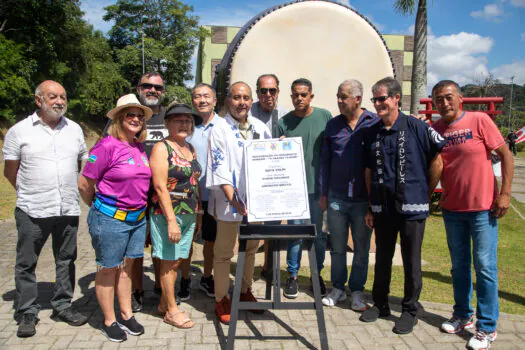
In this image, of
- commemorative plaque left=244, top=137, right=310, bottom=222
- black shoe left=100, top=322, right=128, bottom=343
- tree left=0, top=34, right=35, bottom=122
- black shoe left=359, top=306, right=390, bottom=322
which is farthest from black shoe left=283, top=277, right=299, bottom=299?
tree left=0, top=34, right=35, bottom=122

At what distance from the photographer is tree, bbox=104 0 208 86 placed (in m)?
35.7

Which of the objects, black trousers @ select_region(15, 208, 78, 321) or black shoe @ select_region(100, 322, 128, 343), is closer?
black shoe @ select_region(100, 322, 128, 343)

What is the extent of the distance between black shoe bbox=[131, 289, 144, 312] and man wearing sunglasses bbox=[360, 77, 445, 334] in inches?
84.9

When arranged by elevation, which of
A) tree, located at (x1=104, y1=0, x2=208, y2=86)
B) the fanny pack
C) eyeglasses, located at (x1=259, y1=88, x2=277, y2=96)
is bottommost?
the fanny pack

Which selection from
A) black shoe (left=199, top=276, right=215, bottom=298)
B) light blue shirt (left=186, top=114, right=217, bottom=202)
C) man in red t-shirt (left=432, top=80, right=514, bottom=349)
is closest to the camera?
man in red t-shirt (left=432, top=80, right=514, bottom=349)

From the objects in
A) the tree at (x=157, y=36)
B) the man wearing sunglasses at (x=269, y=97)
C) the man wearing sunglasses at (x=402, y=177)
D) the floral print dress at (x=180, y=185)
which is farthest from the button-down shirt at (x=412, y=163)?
the tree at (x=157, y=36)

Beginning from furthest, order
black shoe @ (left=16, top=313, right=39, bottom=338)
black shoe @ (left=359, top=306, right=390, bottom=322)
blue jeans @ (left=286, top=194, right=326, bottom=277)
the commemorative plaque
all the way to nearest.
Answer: blue jeans @ (left=286, top=194, right=326, bottom=277)
black shoe @ (left=359, top=306, right=390, bottom=322)
black shoe @ (left=16, top=313, right=39, bottom=338)
the commemorative plaque

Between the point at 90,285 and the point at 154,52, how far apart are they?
33392mm

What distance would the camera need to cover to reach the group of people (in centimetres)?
312

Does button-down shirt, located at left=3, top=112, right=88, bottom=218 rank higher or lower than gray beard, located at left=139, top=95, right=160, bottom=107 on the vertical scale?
lower

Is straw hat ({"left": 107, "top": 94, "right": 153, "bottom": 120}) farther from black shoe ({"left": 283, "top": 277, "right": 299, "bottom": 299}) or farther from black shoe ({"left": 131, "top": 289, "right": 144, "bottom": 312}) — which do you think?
black shoe ({"left": 283, "top": 277, "right": 299, "bottom": 299})

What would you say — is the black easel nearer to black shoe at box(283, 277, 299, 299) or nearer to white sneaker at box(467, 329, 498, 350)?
black shoe at box(283, 277, 299, 299)

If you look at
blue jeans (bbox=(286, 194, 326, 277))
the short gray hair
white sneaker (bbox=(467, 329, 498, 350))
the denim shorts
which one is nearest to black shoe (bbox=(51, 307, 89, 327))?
the denim shorts

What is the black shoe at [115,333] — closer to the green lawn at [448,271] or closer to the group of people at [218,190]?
the group of people at [218,190]
